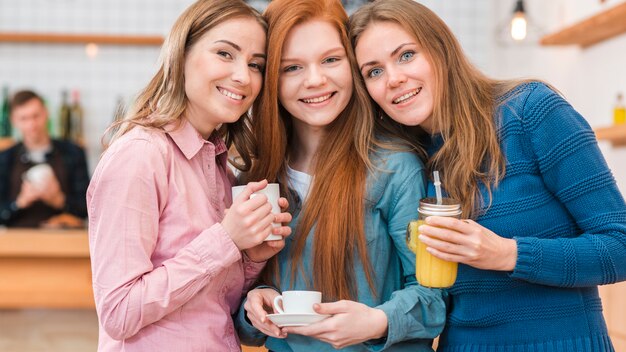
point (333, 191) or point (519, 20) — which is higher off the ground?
point (519, 20)

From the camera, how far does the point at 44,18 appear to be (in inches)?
184

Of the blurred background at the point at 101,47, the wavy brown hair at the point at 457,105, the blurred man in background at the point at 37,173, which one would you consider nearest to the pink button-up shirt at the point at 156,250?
the wavy brown hair at the point at 457,105

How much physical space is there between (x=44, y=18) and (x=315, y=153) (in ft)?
11.7

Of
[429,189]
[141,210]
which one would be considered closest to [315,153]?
[429,189]

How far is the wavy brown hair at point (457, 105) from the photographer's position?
151cm

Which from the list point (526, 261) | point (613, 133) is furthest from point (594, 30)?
point (526, 261)

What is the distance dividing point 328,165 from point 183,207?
369 millimetres

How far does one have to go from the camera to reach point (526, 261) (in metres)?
1.37

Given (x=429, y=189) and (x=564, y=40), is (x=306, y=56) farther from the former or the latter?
(x=564, y=40)

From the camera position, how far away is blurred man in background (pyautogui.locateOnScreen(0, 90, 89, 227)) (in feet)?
13.8

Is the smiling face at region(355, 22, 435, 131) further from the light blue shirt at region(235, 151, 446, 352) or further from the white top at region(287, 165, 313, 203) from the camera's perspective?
the white top at region(287, 165, 313, 203)

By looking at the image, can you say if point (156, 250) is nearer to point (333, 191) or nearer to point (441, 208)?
point (333, 191)

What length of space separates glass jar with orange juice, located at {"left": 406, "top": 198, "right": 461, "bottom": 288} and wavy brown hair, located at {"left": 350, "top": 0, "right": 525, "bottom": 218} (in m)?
0.16

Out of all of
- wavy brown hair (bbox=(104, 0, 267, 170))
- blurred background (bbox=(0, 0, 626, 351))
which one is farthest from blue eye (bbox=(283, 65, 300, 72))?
blurred background (bbox=(0, 0, 626, 351))
